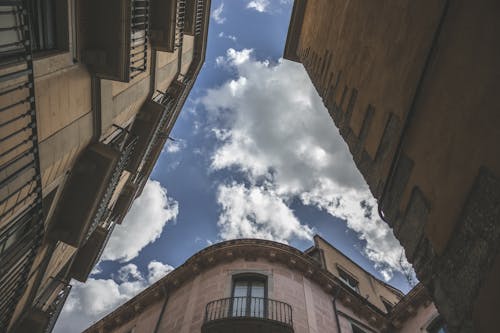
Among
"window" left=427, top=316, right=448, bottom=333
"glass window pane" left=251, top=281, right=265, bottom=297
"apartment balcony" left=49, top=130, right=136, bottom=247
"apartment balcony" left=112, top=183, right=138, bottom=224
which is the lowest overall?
"window" left=427, top=316, right=448, bottom=333

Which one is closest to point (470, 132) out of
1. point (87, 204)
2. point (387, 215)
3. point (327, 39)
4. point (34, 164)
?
point (387, 215)

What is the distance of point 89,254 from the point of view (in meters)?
12.8

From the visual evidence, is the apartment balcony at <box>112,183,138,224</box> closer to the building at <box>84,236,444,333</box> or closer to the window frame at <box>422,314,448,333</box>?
the building at <box>84,236,444,333</box>

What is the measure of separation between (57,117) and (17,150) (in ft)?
4.15

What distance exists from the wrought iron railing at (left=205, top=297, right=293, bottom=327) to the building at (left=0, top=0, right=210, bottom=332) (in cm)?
497

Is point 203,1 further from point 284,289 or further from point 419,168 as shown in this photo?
point 419,168

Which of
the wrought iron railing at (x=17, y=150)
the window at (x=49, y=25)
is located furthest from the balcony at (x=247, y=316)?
the window at (x=49, y=25)

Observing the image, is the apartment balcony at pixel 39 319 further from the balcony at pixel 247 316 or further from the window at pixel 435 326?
the window at pixel 435 326

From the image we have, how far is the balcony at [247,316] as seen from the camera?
10.7m

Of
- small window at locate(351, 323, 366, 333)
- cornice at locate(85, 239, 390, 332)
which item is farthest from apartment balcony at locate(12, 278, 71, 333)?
small window at locate(351, 323, 366, 333)

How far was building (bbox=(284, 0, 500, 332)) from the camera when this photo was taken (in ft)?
9.34

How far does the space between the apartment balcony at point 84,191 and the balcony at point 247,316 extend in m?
5.27

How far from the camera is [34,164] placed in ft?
16.7

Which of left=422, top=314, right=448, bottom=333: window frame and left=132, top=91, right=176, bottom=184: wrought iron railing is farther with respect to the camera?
left=422, top=314, right=448, bottom=333: window frame
